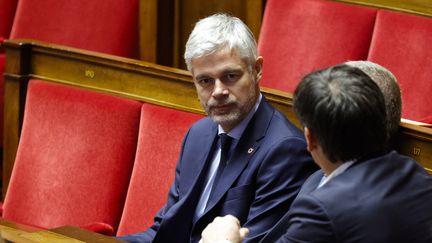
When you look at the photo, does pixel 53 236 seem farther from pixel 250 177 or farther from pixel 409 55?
pixel 409 55

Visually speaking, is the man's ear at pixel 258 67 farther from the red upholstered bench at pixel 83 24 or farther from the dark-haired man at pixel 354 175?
the red upholstered bench at pixel 83 24

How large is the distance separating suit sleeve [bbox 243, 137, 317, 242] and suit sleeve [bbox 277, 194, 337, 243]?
0.55 feet

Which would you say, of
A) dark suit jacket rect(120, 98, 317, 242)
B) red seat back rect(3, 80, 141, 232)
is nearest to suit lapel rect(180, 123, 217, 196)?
dark suit jacket rect(120, 98, 317, 242)

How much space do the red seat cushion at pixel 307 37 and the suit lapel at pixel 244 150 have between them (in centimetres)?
36

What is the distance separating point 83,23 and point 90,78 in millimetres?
350

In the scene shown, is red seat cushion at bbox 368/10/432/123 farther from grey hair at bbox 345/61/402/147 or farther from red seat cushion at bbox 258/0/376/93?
grey hair at bbox 345/61/402/147

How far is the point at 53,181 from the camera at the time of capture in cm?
97

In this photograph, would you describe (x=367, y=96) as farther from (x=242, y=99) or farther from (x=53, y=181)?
(x=53, y=181)

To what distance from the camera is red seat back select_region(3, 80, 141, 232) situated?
93cm

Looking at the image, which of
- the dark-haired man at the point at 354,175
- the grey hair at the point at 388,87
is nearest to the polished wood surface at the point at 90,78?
the grey hair at the point at 388,87

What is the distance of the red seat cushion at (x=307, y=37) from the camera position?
1095mm

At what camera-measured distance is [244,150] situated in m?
0.74

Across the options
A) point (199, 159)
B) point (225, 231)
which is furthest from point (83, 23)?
point (225, 231)

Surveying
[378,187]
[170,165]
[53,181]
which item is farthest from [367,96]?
[53,181]
